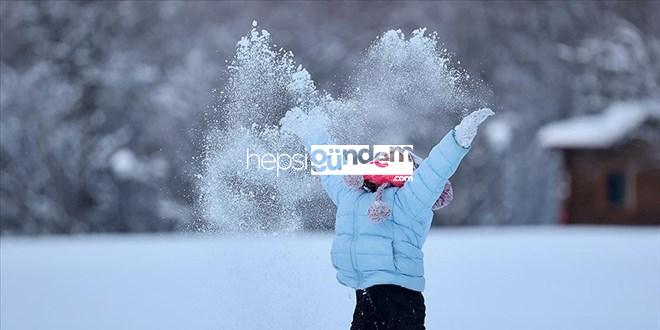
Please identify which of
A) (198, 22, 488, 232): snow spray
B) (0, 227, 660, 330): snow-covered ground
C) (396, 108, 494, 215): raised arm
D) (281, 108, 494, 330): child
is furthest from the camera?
(0, 227, 660, 330): snow-covered ground

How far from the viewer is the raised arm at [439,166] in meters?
3.81

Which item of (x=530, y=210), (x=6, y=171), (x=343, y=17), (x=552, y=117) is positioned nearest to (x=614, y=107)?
(x=552, y=117)

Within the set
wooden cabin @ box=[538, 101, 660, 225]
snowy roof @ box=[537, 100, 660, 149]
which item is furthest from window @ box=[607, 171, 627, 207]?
snowy roof @ box=[537, 100, 660, 149]

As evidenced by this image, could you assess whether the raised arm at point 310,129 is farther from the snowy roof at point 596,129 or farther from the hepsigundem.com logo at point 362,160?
the snowy roof at point 596,129

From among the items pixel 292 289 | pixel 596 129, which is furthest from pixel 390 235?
pixel 596 129

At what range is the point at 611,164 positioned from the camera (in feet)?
76.0

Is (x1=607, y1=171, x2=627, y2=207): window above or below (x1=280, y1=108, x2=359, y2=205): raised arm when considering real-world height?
above

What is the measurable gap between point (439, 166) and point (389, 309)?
57 cm

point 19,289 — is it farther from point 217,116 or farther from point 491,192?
point 491,192

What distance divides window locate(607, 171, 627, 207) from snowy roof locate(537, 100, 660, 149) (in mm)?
960

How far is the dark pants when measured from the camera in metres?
4.02

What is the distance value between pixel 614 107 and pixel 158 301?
61.5ft

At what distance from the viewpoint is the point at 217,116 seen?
18.1 ft

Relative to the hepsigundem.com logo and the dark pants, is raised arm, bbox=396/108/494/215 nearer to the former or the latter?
the hepsigundem.com logo
